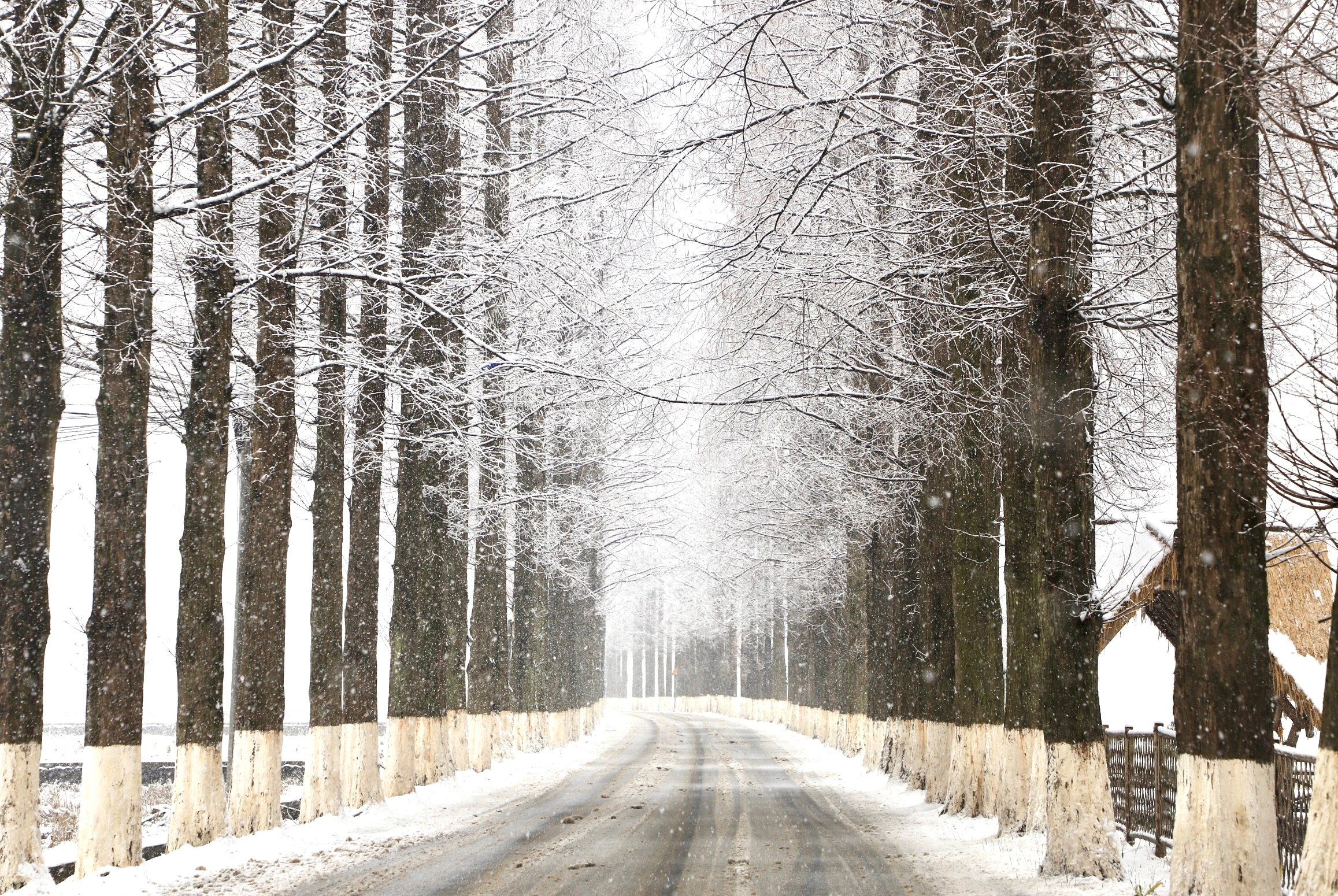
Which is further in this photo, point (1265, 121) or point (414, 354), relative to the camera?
point (414, 354)

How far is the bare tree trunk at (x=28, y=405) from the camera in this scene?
30.1 feet

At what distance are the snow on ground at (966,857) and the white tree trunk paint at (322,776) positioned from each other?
6.72 metres

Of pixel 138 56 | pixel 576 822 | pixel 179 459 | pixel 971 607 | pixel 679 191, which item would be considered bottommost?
pixel 576 822

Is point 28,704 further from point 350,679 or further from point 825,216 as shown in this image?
point 825,216

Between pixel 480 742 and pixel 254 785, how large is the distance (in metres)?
10.7

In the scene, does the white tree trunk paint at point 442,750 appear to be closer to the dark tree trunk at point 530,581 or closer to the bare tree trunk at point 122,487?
the dark tree trunk at point 530,581

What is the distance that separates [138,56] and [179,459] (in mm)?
12474

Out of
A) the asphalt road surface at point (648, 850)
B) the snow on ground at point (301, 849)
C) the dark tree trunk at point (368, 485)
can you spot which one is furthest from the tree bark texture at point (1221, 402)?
the dark tree trunk at point (368, 485)

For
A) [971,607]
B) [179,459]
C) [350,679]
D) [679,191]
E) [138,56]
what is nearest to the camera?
[138,56]

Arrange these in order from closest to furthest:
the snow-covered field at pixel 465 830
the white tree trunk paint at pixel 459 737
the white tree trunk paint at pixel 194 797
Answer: the snow-covered field at pixel 465 830
the white tree trunk paint at pixel 194 797
the white tree trunk paint at pixel 459 737

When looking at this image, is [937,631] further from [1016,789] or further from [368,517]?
[368,517]

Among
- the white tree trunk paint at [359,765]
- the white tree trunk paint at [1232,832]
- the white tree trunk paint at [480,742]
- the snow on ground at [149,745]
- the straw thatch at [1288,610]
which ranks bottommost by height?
the snow on ground at [149,745]

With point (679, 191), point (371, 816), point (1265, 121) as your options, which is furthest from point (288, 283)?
point (1265, 121)

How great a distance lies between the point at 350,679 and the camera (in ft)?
53.2
